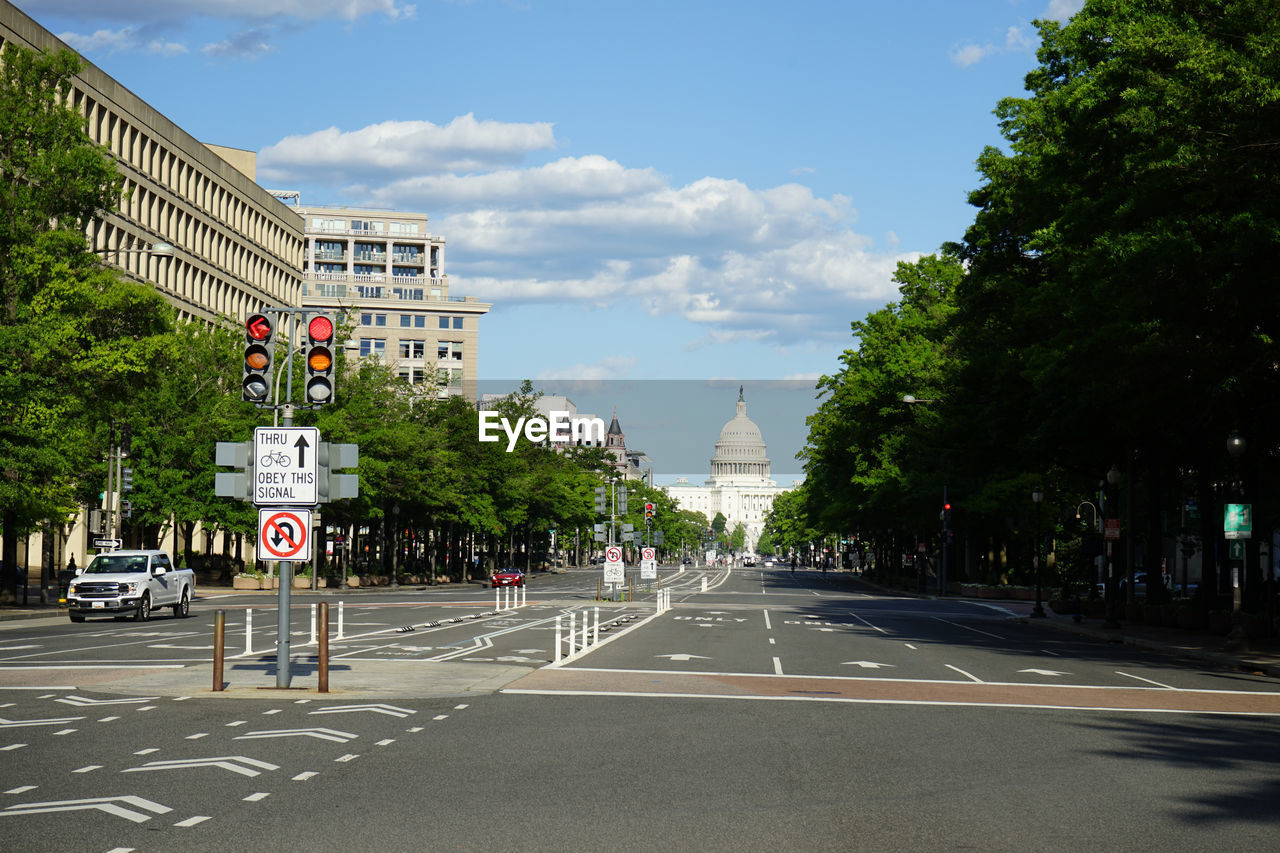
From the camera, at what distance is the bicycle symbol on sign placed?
698 inches

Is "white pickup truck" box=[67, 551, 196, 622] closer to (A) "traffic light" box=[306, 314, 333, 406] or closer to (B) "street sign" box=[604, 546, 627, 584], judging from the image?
(B) "street sign" box=[604, 546, 627, 584]

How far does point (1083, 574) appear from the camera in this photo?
7231 cm

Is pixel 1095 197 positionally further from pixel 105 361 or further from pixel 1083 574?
pixel 1083 574

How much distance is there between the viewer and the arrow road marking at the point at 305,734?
44.7ft

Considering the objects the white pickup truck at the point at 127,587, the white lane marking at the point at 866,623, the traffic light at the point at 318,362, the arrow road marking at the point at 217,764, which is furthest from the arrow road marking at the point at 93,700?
the white lane marking at the point at 866,623

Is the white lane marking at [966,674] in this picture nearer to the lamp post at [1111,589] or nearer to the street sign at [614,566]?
the lamp post at [1111,589]

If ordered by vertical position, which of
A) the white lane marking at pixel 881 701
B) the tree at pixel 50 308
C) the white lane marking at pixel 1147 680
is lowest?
the white lane marking at pixel 1147 680

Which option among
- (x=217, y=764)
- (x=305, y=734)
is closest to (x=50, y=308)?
(x=305, y=734)

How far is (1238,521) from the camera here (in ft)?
94.6

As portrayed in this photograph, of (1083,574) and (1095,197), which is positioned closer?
(1095,197)

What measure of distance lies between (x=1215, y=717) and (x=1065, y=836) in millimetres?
9196

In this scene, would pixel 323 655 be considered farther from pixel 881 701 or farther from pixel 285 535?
pixel 881 701

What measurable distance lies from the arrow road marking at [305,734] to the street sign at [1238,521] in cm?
2123

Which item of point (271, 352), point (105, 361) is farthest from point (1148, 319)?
point (105, 361)
